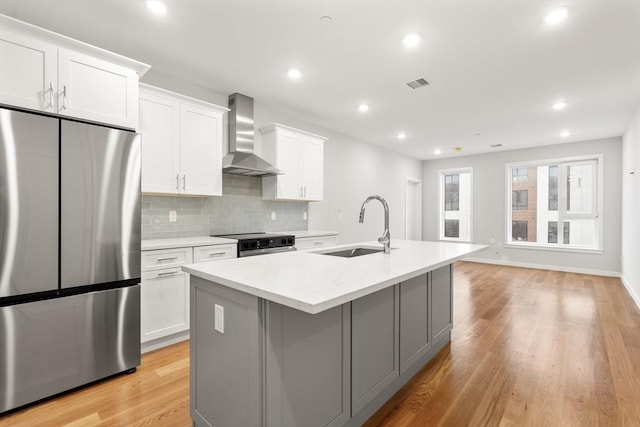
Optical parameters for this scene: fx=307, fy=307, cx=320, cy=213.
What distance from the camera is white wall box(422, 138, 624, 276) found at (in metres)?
5.82

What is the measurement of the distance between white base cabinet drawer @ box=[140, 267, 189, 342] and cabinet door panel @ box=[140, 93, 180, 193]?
2.70ft

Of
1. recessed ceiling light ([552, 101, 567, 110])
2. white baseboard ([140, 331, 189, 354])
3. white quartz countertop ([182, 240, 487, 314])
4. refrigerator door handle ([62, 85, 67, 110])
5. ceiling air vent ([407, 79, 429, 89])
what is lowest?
white baseboard ([140, 331, 189, 354])

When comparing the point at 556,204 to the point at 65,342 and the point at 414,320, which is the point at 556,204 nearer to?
the point at 414,320

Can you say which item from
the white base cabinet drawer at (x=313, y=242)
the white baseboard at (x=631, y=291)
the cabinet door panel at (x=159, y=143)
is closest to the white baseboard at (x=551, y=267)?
the white baseboard at (x=631, y=291)

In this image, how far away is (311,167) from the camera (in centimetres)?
458

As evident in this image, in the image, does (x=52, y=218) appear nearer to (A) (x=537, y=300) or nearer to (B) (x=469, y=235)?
(A) (x=537, y=300)

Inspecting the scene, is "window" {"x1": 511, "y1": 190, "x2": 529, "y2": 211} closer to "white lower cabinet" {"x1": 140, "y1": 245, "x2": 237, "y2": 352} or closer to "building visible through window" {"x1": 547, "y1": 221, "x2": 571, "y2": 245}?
"building visible through window" {"x1": 547, "y1": 221, "x2": 571, "y2": 245}

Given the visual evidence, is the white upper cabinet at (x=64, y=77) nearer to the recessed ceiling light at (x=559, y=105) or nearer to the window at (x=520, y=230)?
the recessed ceiling light at (x=559, y=105)

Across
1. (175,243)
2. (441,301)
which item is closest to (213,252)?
(175,243)

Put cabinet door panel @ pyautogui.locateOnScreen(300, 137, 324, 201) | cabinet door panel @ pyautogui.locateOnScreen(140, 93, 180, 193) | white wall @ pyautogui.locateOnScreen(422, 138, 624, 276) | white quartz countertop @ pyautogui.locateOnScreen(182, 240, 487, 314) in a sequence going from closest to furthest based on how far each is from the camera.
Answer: white quartz countertop @ pyautogui.locateOnScreen(182, 240, 487, 314)
cabinet door panel @ pyautogui.locateOnScreen(140, 93, 180, 193)
cabinet door panel @ pyautogui.locateOnScreen(300, 137, 324, 201)
white wall @ pyautogui.locateOnScreen(422, 138, 624, 276)

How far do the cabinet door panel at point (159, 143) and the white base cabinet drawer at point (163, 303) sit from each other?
2.70ft

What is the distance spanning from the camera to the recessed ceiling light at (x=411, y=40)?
251cm

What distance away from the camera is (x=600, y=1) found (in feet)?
6.82

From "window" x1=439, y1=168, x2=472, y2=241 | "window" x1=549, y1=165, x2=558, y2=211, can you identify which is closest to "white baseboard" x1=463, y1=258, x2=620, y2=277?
"window" x1=439, y1=168, x2=472, y2=241
